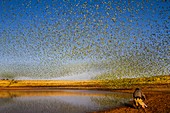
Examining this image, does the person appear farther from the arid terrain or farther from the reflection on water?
the reflection on water

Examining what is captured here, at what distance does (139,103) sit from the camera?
20.2 meters

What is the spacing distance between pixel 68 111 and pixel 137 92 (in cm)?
723

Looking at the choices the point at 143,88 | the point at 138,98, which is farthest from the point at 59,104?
the point at 143,88

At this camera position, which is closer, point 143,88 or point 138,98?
point 138,98

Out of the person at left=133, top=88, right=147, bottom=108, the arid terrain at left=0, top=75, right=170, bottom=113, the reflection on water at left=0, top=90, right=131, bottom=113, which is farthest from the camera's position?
the reflection on water at left=0, top=90, right=131, bottom=113

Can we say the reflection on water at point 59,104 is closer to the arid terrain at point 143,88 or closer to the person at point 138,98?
the arid terrain at point 143,88

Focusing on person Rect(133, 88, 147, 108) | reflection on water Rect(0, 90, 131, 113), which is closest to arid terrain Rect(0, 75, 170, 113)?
person Rect(133, 88, 147, 108)

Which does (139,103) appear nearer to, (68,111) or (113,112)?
(113,112)

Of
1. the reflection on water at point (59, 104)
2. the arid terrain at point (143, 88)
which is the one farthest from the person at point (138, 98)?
the reflection on water at point (59, 104)

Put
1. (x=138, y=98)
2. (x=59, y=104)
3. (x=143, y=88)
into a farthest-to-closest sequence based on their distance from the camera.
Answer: (x=143, y=88), (x=59, y=104), (x=138, y=98)

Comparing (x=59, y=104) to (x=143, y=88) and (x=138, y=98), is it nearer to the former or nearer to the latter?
(x=138, y=98)

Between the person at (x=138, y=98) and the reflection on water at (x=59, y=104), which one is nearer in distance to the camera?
the person at (x=138, y=98)

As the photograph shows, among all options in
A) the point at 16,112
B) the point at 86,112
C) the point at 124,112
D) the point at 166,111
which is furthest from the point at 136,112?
the point at 16,112

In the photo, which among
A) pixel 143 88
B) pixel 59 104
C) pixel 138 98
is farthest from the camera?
pixel 143 88
